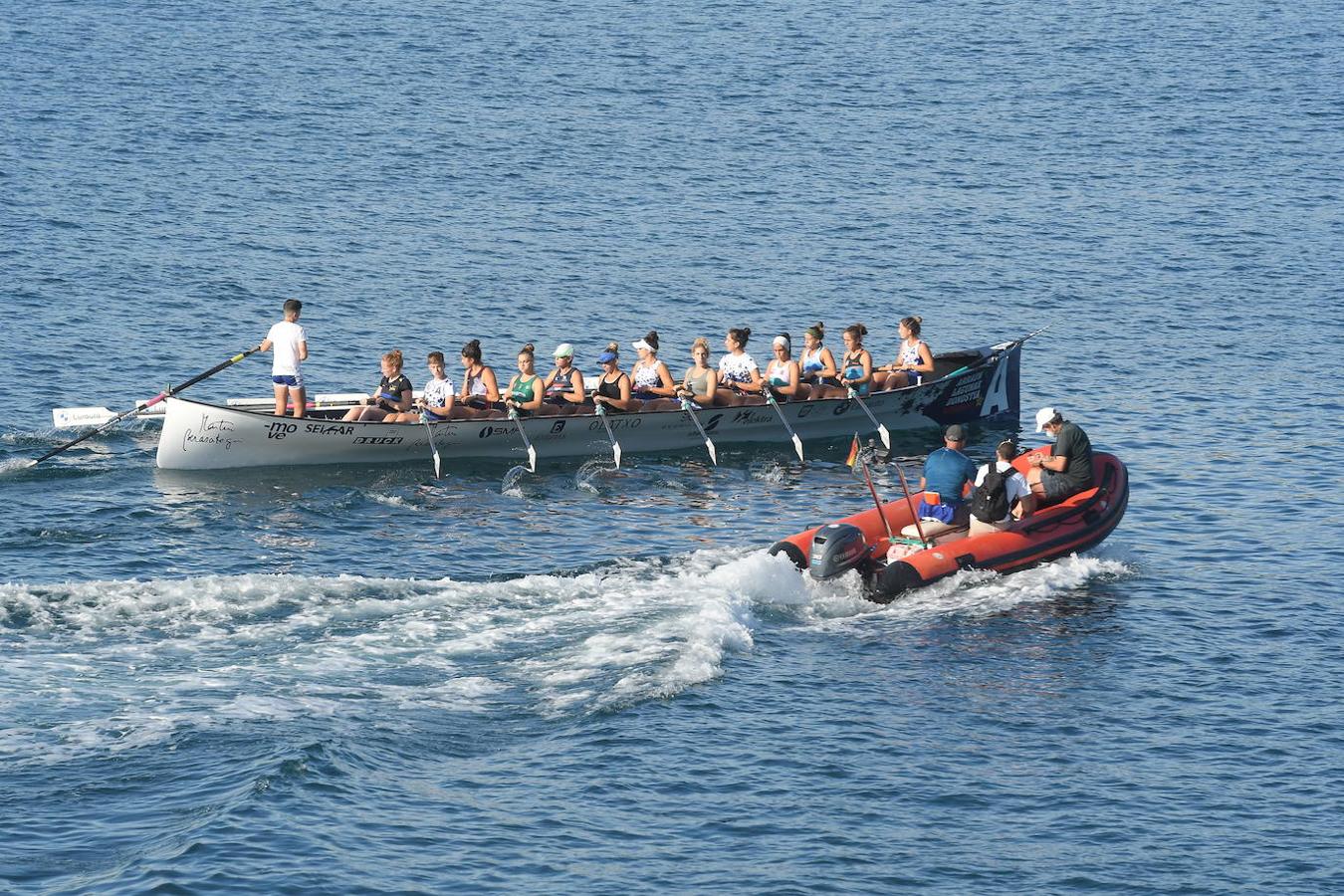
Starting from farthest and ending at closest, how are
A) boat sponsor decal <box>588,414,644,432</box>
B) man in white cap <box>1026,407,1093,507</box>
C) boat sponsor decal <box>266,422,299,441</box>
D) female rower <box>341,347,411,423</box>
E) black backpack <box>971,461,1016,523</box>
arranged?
boat sponsor decal <box>588,414,644,432</box> → female rower <box>341,347,411,423</box> → boat sponsor decal <box>266,422,299,441</box> → man in white cap <box>1026,407,1093,507</box> → black backpack <box>971,461,1016,523</box>

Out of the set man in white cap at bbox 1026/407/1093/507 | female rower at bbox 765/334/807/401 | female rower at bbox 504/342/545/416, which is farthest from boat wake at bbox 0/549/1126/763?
female rower at bbox 765/334/807/401

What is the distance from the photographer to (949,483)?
22.5 metres

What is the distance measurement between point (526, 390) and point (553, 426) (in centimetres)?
75

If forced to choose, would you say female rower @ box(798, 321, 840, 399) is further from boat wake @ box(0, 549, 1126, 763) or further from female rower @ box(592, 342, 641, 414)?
boat wake @ box(0, 549, 1126, 763)

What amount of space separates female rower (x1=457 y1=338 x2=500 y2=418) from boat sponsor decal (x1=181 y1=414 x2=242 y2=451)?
3439 mm

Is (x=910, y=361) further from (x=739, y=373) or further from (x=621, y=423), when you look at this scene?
(x=621, y=423)

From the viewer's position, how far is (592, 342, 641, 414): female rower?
27.9 meters

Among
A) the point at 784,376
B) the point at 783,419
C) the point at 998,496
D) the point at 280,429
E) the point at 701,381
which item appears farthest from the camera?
the point at 784,376

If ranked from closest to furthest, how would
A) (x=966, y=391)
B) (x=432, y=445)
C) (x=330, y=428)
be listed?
(x=330, y=428) → (x=432, y=445) → (x=966, y=391)

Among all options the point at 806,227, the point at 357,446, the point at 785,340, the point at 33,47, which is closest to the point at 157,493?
the point at 357,446

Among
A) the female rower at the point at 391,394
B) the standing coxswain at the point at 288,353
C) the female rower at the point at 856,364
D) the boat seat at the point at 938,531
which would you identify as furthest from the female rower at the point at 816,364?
the standing coxswain at the point at 288,353

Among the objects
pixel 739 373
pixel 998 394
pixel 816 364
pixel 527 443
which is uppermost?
pixel 816 364

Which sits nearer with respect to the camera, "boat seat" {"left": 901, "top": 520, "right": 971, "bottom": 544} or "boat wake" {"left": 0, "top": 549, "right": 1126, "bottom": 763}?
"boat wake" {"left": 0, "top": 549, "right": 1126, "bottom": 763}

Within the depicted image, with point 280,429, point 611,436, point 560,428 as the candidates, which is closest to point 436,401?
point 560,428
